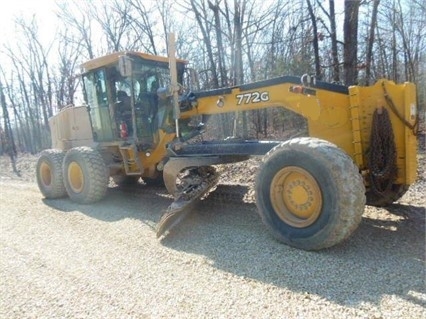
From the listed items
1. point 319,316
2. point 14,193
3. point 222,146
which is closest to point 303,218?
point 319,316

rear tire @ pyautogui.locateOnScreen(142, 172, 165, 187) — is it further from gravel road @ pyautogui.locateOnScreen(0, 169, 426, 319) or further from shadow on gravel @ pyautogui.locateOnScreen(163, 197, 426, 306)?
shadow on gravel @ pyautogui.locateOnScreen(163, 197, 426, 306)

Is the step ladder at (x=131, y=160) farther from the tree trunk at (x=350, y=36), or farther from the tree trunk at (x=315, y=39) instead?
the tree trunk at (x=315, y=39)

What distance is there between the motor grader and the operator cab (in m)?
0.02

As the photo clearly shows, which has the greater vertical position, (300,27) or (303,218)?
(300,27)

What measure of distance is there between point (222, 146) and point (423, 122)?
1238cm

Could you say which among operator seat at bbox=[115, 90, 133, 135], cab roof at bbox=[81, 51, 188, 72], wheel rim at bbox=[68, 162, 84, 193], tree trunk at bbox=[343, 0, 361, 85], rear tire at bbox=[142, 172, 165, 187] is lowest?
rear tire at bbox=[142, 172, 165, 187]

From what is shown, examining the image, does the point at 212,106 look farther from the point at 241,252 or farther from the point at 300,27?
the point at 300,27

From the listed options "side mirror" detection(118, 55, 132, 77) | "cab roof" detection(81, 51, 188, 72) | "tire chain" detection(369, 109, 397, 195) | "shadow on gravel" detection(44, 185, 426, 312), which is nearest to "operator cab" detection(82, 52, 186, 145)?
"cab roof" detection(81, 51, 188, 72)

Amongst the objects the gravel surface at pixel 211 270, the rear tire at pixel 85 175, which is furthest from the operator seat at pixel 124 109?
the gravel surface at pixel 211 270

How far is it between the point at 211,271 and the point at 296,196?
1.19m

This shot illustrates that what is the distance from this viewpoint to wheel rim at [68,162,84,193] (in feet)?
23.8

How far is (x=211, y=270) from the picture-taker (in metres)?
3.68

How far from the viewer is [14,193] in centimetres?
895

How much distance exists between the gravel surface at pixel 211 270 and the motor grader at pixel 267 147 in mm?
327
